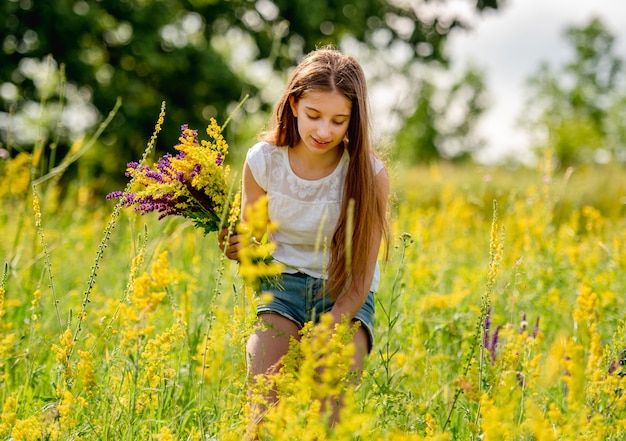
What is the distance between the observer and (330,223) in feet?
9.27

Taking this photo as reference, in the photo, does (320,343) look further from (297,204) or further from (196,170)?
(297,204)

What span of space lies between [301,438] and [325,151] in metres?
1.32

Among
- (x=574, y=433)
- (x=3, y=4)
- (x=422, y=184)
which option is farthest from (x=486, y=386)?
(x=3, y=4)

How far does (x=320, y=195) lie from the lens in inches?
113

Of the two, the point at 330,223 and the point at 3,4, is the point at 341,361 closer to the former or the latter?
the point at 330,223

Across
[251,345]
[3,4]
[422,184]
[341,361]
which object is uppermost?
[3,4]

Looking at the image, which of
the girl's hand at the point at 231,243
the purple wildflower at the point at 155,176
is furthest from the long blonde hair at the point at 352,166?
the purple wildflower at the point at 155,176

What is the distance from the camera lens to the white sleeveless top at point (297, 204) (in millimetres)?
2816

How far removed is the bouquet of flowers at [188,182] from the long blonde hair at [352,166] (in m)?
0.47

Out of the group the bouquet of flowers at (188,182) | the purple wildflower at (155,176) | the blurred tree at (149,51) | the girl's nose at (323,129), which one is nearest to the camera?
the bouquet of flowers at (188,182)

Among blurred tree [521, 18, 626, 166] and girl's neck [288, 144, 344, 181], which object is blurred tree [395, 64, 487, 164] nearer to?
blurred tree [521, 18, 626, 166]

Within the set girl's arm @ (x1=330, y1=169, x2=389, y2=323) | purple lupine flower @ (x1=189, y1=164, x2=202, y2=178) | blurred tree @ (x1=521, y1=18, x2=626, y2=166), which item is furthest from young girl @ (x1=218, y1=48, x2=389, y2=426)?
blurred tree @ (x1=521, y1=18, x2=626, y2=166)

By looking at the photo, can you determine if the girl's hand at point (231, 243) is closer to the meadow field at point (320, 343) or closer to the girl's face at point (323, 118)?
the meadow field at point (320, 343)

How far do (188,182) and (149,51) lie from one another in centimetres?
1022
